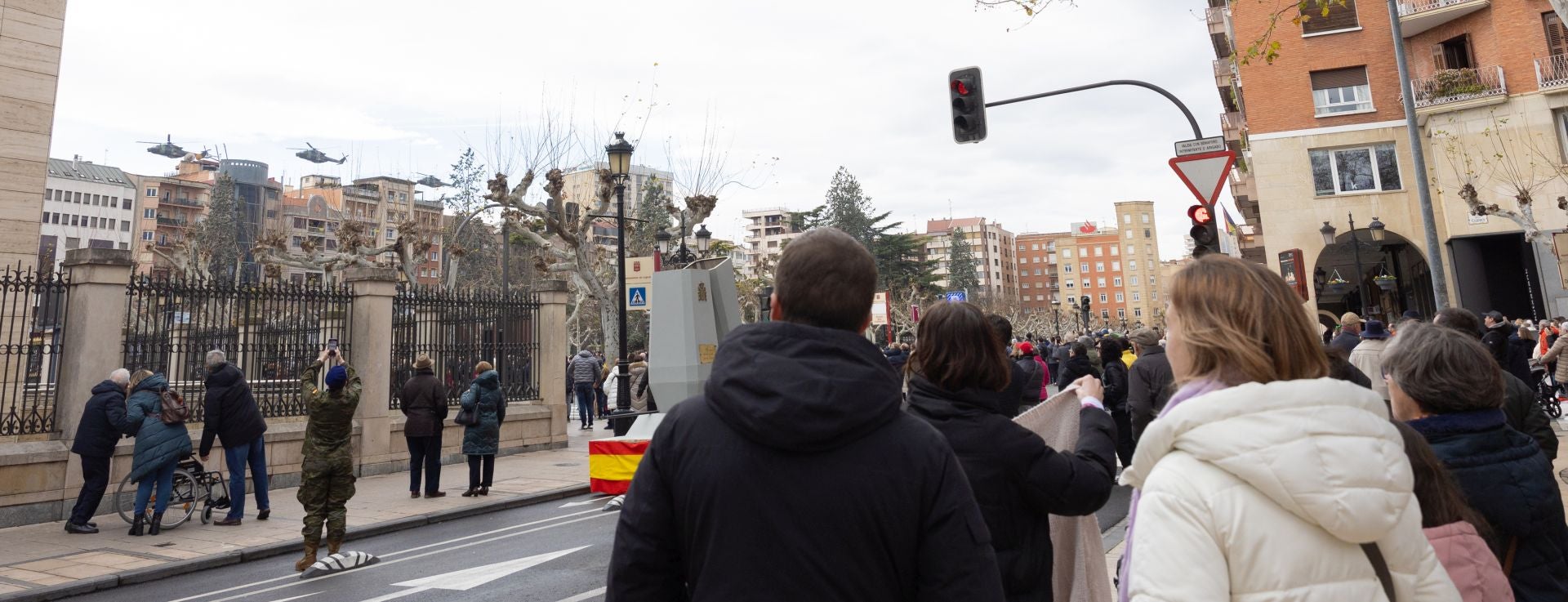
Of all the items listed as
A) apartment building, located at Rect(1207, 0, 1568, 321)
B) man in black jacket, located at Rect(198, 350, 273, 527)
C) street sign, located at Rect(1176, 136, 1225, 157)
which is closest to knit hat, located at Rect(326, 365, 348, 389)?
man in black jacket, located at Rect(198, 350, 273, 527)

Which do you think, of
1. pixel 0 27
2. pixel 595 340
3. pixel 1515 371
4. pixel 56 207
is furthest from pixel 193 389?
pixel 56 207

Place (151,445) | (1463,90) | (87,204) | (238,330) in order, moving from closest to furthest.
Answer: (151,445)
(238,330)
(1463,90)
(87,204)

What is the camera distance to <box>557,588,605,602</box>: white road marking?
19.8ft

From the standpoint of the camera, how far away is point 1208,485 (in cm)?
156

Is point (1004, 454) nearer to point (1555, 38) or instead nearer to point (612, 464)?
point (612, 464)

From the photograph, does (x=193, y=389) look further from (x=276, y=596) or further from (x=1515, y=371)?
(x=1515, y=371)

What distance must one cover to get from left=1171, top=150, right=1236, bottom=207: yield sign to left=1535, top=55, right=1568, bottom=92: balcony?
2235 centimetres

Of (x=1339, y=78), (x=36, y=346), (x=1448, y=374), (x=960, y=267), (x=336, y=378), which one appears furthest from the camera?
(x=960, y=267)

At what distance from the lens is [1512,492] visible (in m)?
2.42

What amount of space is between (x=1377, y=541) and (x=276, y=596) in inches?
292

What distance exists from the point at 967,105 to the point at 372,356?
1010cm

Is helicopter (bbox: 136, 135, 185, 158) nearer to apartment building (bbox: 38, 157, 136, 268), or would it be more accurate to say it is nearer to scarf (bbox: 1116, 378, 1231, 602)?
apartment building (bbox: 38, 157, 136, 268)

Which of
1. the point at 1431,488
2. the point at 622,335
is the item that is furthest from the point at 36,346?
the point at 1431,488

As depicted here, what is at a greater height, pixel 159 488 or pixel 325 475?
pixel 325 475
